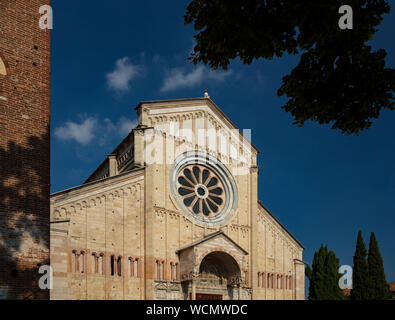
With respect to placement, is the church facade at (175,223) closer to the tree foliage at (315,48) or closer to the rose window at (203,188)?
the rose window at (203,188)

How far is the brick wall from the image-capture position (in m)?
10.9

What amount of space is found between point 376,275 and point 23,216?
28.1 meters

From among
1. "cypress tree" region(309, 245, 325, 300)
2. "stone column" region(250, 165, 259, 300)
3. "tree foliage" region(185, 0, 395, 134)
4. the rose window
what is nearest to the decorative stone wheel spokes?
the rose window

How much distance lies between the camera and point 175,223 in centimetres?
2495

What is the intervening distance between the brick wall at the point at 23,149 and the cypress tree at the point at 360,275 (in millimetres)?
26357

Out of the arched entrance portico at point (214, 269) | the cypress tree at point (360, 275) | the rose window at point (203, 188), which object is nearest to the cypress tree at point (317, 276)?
the cypress tree at point (360, 275)

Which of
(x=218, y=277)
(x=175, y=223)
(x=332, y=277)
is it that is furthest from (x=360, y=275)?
(x=175, y=223)

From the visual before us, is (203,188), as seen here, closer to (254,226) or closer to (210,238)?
(210,238)

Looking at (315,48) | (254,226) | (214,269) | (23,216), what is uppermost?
Answer: (315,48)

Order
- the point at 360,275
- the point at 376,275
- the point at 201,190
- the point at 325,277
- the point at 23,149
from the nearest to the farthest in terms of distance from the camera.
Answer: the point at 23,149 → the point at 201,190 → the point at 325,277 → the point at 360,275 → the point at 376,275

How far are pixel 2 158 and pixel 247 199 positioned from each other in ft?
65.0

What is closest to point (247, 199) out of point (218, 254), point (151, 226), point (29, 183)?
point (218, 254)

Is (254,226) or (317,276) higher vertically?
(254,226)

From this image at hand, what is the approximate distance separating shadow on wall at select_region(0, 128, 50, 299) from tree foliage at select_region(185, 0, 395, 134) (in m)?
5.75
